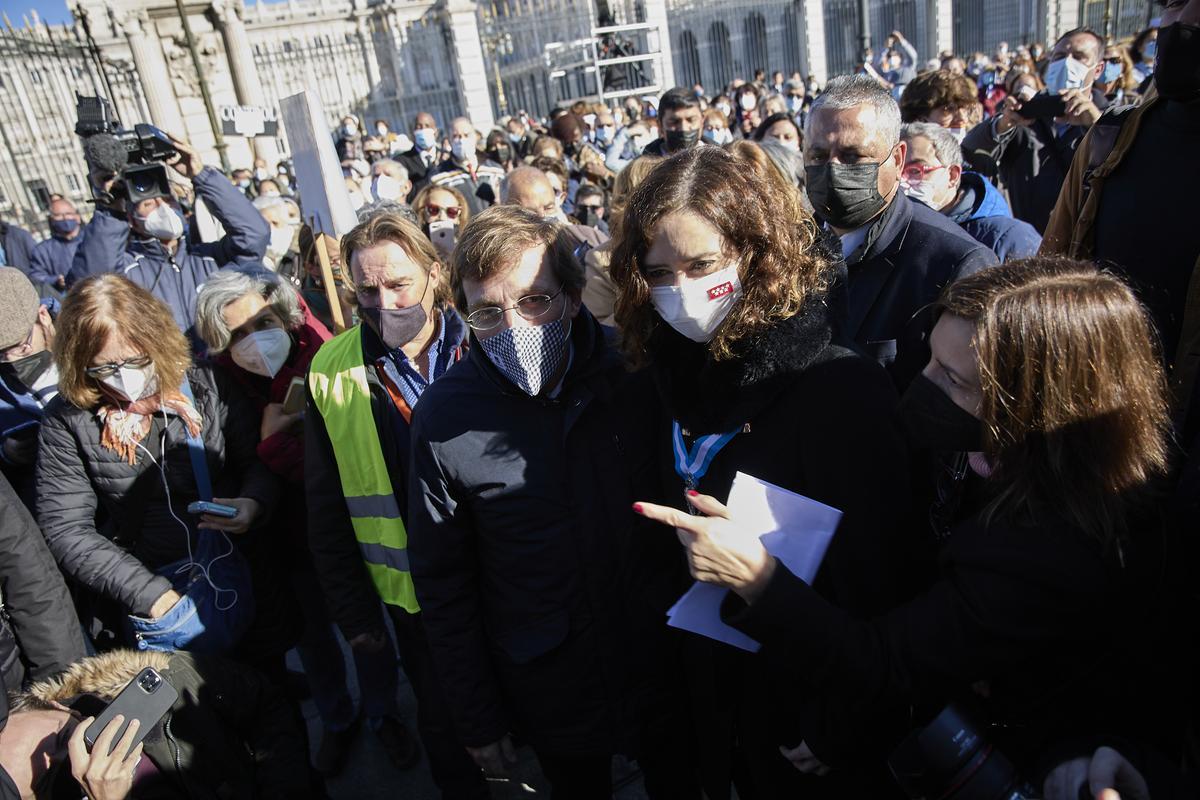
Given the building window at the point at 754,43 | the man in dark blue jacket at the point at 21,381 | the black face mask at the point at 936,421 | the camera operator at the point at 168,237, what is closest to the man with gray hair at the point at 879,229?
the black face mask at the point at 936,421

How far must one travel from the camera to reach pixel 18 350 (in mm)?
2928

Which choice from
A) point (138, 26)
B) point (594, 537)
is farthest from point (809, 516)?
point (138, 26)

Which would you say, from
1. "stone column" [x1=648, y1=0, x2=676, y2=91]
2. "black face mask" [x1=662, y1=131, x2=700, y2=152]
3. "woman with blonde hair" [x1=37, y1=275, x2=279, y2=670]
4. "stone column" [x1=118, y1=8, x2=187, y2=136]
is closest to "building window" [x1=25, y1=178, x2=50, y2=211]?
"stone column" [x1=118, y1=8, x2=187, y2=136]

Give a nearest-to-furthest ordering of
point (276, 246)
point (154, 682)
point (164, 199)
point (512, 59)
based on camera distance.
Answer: point (154, 682), point (164, 199), point (276, 246), point (512, 59)

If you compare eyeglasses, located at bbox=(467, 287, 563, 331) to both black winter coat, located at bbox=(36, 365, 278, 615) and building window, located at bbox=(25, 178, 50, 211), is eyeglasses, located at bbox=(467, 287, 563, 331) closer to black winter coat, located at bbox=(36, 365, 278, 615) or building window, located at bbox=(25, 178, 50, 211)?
black winter coat, located at bbox=(36, 365, 278, 615)

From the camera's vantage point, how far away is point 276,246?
5551 mm

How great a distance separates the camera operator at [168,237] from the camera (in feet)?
13.6

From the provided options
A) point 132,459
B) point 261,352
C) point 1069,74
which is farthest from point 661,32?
point 132,459

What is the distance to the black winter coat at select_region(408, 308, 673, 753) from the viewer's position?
6.03 ft

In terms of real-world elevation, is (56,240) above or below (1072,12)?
below

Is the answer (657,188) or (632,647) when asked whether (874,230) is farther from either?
(632,647)

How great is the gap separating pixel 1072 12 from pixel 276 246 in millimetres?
29724

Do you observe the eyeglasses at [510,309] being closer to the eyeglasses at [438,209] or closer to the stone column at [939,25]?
the eyeglasses at [438,209]

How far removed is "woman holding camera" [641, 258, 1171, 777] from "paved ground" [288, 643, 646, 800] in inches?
66.2
